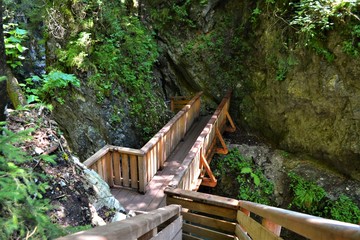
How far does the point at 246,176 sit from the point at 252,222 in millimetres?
6561

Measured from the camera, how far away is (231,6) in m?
9.89

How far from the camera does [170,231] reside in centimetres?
252

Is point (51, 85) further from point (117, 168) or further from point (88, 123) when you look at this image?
point (117, 168)

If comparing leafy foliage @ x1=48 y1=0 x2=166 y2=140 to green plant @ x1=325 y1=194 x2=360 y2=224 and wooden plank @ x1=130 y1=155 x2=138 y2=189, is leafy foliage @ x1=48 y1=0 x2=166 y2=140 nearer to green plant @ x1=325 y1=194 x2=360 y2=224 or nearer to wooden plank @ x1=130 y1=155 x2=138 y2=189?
wooden plank @ x1=130 y1=155 x2=138 y2=189

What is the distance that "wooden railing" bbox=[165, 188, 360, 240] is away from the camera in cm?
106

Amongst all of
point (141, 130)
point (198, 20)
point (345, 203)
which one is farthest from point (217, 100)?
point (345, 203)

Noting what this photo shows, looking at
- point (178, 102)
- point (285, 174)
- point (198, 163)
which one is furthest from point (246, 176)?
point (178, 102)

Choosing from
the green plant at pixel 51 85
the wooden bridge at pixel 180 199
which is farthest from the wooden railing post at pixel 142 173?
the green plant at pixel 51 85

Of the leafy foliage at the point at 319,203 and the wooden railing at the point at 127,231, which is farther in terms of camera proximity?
the leafy foliage at the point at 319,203

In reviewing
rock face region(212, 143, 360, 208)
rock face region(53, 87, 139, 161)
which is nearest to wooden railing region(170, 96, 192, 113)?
rock face region(212, 143, 360, 208)

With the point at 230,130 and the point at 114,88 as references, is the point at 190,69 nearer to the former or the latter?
the point at 230,130

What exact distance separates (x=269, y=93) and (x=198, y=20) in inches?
155

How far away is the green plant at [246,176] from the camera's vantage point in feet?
27.2

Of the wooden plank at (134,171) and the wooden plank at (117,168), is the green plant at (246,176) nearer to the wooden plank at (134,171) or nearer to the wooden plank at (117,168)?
the wooden plank at (134,171)
